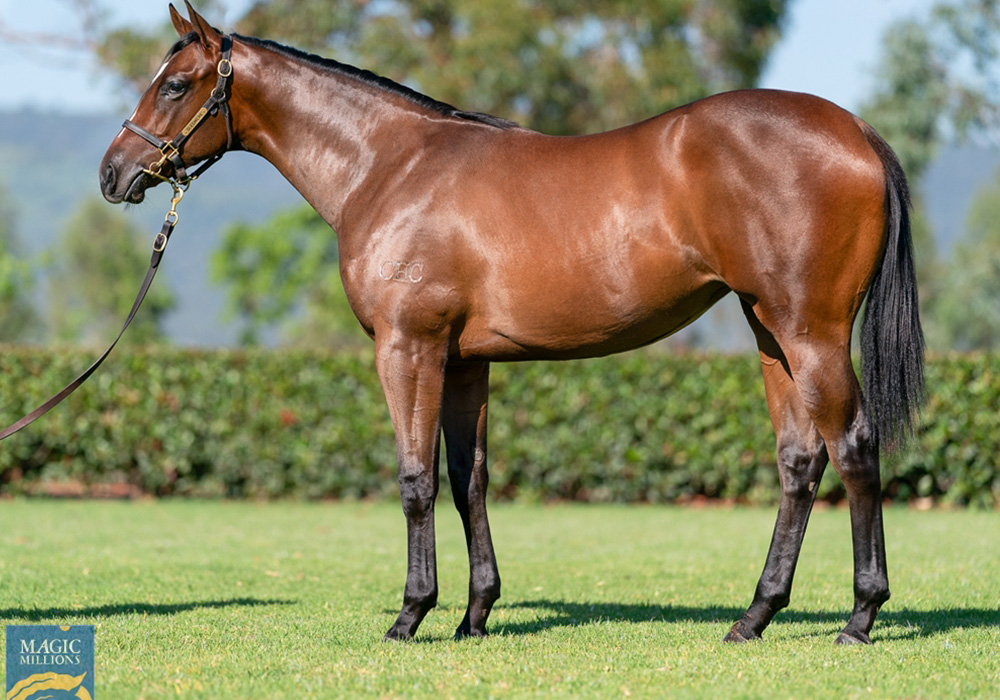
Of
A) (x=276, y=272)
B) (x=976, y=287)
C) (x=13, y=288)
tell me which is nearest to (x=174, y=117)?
(x=13, y=288)

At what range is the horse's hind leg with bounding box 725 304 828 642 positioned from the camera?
187 inches

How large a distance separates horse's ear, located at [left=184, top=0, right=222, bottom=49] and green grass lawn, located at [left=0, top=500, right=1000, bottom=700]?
284 centimetres

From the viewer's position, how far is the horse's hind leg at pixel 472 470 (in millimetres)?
4926

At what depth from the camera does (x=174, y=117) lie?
5.02m

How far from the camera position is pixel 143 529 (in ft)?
33.1

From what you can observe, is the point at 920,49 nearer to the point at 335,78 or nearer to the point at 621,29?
the point at 621,29

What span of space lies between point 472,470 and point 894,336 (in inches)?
80.3

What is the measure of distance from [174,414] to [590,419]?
514cm

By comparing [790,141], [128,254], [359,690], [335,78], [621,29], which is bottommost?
[359,690]

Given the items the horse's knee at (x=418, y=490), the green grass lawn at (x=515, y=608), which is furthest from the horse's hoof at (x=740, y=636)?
the horse's knee at (x=418, y=490)

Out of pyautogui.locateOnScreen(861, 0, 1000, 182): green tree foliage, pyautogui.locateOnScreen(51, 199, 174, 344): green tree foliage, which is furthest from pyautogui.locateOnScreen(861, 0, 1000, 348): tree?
pyautogui.locateOnScreen(51, 199, 174, 344): green tree foliage

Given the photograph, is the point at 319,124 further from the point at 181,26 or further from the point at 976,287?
the point at 976,287

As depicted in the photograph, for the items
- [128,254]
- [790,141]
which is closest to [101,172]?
[790,141]

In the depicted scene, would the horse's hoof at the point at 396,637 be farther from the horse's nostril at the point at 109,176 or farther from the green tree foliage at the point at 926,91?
the green tree foliage at the point at 926,91
